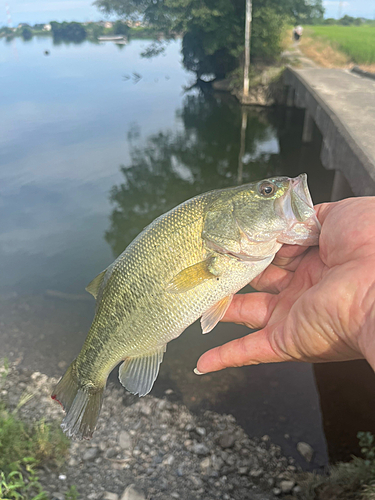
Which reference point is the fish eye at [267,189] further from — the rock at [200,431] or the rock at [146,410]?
the rock at [146,410]

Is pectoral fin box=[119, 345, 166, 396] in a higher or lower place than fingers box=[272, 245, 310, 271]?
lower

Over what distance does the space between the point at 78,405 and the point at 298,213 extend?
6.94 feet

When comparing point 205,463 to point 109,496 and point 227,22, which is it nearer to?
point 109,496

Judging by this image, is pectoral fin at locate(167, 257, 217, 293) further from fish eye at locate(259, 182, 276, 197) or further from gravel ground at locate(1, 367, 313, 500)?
gravel ground at locate(1, 367, 313, 500)

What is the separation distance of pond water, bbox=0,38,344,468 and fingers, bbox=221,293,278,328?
92.3 inches

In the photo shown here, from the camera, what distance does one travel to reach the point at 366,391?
510 centimetres

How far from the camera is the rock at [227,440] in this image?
4445 mm

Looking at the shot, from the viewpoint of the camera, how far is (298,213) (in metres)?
2.46

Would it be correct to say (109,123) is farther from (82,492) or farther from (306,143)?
(82,492)

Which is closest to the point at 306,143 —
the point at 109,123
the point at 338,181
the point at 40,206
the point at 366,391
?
the point at 338,181

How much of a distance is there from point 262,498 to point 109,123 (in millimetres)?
20733

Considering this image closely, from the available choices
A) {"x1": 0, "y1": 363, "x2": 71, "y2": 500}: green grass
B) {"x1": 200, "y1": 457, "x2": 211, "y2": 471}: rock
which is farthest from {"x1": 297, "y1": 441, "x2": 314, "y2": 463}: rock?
{"x1": 0, "y1": 363, "x2": 71, "y2": 500}: green grass

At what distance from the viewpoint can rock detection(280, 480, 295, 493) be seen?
3883mm

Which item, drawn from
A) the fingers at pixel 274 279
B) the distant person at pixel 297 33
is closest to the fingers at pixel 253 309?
the fingers at pixel 274 279
